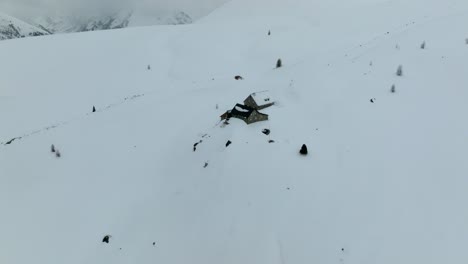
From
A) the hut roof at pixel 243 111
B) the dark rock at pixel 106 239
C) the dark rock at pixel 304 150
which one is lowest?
the dark rock at pixel 106 239

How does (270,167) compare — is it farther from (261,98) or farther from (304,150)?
(261,98)

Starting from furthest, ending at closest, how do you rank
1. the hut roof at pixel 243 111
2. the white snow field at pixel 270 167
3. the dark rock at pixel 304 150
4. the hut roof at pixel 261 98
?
the hut roof at pixel 261 98 < the hut roof at pixel 243 111 < the dark rock at pixel 304 150 < the white snow field at pixel 270 167

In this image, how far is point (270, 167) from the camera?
15469 millimetres

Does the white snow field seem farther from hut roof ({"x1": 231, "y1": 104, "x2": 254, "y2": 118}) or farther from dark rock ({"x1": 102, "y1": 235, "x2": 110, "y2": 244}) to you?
hut roof ({"x1": 231, "y1": 104, "x2": 254, "y2": 118})

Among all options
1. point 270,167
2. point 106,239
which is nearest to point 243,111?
point 270,167

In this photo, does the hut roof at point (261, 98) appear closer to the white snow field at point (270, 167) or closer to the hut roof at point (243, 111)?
the white snow field at point (270, 167)

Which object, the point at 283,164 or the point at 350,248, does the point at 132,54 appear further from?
the point at 350,248

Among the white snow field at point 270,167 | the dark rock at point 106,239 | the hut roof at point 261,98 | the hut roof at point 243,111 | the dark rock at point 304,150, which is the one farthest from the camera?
the hut roof at point 261,98

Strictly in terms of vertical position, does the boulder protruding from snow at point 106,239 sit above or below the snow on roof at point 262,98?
below

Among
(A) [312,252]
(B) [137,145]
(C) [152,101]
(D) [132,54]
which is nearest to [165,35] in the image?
(D) [132,54]

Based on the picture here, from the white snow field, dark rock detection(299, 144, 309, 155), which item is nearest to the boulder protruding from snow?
the white snow field

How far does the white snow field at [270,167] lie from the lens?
1293 cm

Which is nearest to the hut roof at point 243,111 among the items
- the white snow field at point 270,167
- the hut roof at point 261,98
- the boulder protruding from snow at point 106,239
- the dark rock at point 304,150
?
the white snow field at point 270,167

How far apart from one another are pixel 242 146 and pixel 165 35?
87.3 feet
